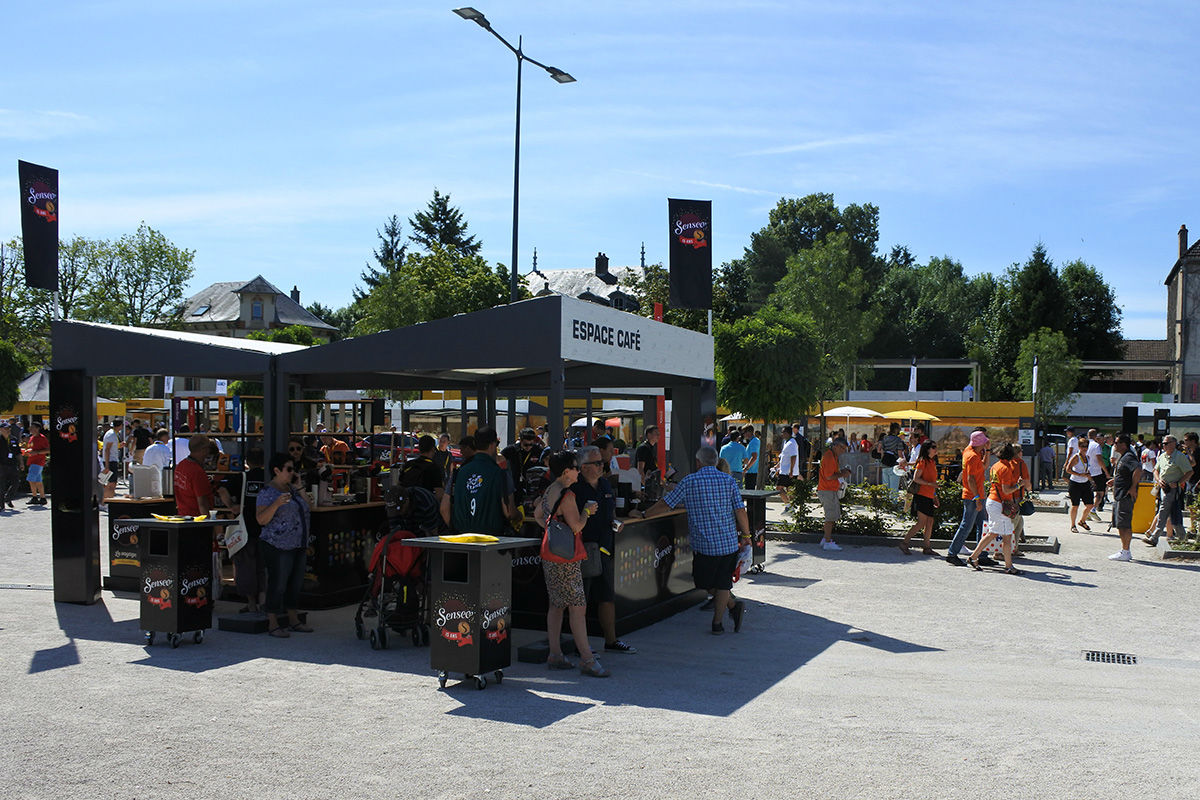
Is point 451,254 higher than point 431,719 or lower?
higher

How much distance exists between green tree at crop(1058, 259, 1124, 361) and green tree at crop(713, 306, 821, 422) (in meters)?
42.0

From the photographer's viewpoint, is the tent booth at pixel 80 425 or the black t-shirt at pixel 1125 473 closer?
the tent booth at pixel 80 425

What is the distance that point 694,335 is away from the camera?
40.8ft

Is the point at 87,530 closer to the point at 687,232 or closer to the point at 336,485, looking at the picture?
the point at 336,485

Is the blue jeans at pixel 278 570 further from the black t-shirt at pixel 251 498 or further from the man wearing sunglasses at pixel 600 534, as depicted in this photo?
the man wearing sunglasses at pixel 600 534

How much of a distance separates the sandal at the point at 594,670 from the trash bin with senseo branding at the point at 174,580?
326 cm

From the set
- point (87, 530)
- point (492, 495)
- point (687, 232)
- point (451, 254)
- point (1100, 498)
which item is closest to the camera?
point (492, 495)

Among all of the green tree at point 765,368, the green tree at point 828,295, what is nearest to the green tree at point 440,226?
the green tree at point 828,295

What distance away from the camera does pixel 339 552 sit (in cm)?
1058

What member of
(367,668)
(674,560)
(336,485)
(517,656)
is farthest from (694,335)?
(367,668)

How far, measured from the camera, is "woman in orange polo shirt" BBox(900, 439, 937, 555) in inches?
570

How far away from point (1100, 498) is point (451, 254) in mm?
28501

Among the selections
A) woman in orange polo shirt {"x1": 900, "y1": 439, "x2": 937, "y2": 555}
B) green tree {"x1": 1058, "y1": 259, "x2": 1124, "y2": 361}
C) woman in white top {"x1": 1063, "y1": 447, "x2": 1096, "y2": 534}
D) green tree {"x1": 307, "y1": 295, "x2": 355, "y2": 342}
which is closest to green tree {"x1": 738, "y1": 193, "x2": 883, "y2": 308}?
green tree {"x1": 1058, "y1": 259, "x2": 1124, "y2": 361}

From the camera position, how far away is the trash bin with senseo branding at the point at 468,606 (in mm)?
7102
